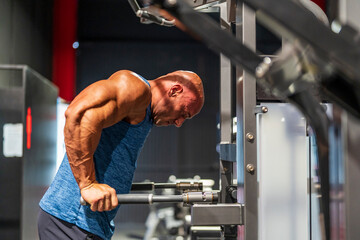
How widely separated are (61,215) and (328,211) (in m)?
1.19

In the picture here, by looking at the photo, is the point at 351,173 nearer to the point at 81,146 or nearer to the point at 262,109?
the point at 262,109

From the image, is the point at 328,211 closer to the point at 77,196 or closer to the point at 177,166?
the point at 77,196

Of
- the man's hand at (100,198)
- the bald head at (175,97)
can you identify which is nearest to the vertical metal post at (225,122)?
the bald head at (175,97)

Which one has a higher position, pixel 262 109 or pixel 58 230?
pixel 262 109

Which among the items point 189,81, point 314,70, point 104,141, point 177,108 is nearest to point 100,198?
point 104,141

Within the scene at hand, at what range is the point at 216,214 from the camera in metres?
1.48

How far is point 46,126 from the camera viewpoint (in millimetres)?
4770

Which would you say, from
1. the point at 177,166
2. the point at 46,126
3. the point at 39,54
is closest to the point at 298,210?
the point at 46,126

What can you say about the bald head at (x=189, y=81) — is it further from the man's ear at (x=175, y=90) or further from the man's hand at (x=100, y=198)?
the man's hand at (x=100, y=198)

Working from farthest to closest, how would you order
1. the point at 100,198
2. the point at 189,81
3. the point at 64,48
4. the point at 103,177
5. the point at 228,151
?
the point at 64,48
the point at 228,151
the point at 189,81
the point at 103,177
the point at 100,198

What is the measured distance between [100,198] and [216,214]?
41 cm

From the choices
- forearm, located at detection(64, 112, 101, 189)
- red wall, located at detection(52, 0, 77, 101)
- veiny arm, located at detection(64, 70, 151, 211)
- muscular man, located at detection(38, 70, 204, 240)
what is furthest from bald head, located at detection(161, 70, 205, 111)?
red wall, located at detection(52, 0, 77, 101)

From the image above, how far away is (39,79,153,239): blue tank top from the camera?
65.1 inches

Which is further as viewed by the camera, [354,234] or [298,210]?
[298,210]
